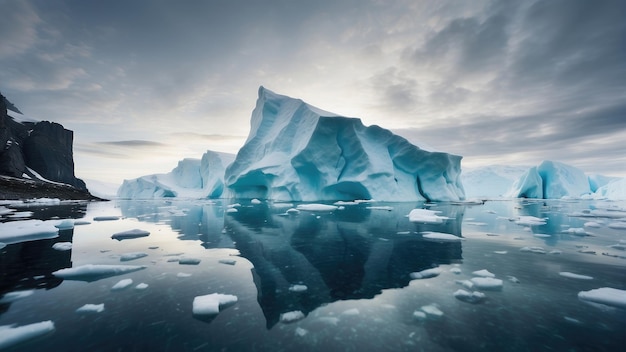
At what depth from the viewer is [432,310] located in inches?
99.3

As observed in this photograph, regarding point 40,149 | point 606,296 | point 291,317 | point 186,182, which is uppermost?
point 40,149

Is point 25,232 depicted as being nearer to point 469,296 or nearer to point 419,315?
point 419,315

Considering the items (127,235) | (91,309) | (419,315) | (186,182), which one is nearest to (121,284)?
(91,309)

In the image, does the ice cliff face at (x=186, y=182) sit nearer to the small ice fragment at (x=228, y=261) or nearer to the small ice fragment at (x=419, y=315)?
the small ice fragment at (x=228, y=261)

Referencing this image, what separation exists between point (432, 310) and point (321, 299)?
3.51ft

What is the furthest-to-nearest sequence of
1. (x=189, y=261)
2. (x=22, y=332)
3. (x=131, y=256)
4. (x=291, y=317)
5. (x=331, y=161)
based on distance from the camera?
(x=331, y=161), (x=131, y=256), (x=189, y=261), (x=291, y=317), (x=22, y=332)

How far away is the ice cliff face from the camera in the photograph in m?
33.7

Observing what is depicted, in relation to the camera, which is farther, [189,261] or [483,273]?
[189,261]

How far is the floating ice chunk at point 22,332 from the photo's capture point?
6.21 ft

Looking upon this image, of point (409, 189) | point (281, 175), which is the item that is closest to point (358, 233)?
point (281, 175)

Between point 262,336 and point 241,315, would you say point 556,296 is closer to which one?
point 262,336

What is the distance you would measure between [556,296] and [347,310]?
2280 mm

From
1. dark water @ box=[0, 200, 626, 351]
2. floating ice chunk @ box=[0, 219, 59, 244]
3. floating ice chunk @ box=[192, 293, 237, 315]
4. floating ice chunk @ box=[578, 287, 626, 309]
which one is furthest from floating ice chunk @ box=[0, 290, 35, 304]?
floating ice chunk @ box=[578, 287, 626, 309]

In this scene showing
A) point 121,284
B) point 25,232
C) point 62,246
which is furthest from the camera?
point 25,232
